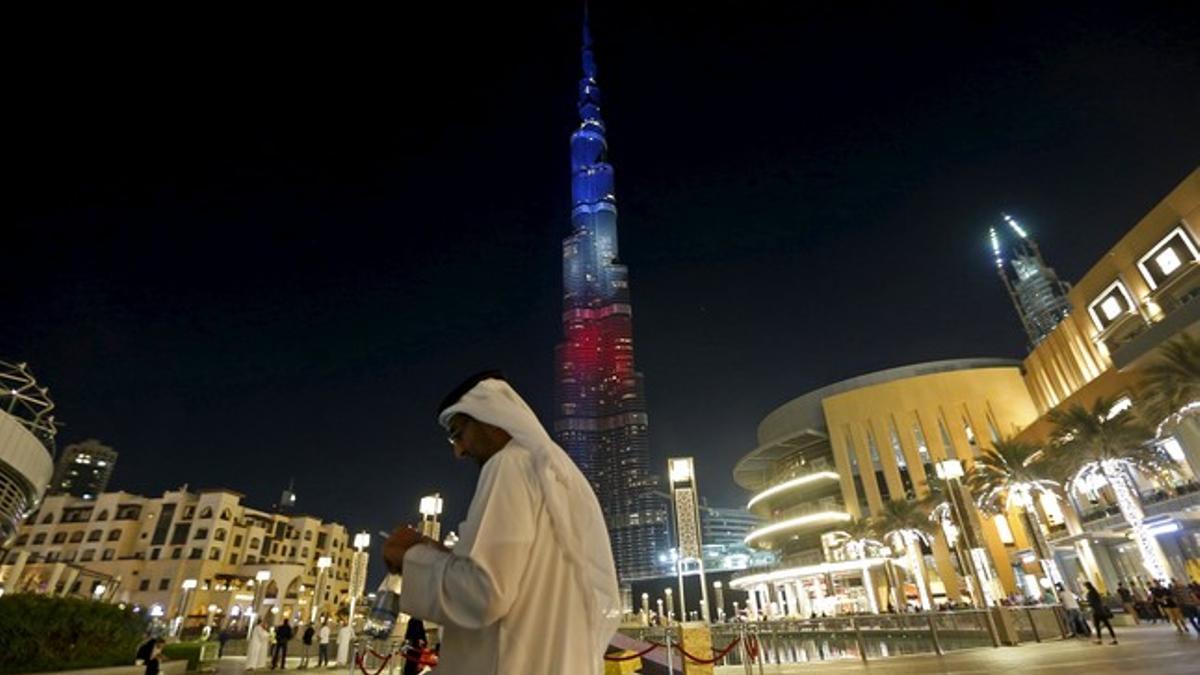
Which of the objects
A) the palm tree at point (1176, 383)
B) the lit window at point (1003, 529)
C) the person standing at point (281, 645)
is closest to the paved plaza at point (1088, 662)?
the palm tree at point (1176, 383)

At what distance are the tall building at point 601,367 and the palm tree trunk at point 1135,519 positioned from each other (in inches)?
4697

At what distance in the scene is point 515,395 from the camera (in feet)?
7.39

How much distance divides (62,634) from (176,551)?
2595 inches

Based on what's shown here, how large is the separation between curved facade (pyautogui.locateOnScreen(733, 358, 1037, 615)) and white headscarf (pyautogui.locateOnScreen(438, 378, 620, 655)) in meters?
53.7

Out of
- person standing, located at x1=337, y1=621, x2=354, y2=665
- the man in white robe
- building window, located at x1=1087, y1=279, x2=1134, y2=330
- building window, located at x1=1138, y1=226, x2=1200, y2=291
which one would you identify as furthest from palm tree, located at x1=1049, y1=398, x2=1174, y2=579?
the man in white robe

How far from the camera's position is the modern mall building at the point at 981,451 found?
2939cm

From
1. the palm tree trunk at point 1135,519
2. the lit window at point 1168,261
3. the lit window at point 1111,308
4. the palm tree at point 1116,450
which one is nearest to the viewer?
the palm tree trunk at point 1135,519

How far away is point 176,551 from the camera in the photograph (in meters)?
64.1

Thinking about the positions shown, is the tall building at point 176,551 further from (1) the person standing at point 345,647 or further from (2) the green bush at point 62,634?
(2) the green bush at point 62,634

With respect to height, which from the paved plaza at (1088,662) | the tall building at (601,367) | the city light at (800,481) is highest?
the tall building at (601,367)

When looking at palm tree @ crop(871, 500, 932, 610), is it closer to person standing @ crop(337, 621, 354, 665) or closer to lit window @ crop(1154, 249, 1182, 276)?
lit window @ crop(1154, 249, 1182, 276)

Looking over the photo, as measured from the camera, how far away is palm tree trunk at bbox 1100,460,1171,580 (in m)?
24.8

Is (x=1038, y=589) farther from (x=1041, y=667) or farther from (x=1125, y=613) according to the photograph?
(x=1041, y=667)

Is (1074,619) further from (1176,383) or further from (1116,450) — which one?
(1116,450)
